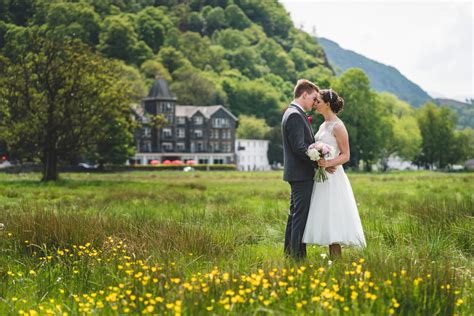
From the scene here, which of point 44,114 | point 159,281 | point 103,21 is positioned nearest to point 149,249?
point 159,281

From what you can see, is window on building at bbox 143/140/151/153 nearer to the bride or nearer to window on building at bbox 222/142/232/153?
window on building at bbox 222/142/232/153

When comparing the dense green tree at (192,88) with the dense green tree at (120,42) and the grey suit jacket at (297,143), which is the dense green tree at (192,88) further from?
the grey suit jacket at (297,143)

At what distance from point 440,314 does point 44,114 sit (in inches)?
1243

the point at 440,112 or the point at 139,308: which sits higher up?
the point at 440,112

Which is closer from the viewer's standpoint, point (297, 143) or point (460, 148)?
point (297, 143)

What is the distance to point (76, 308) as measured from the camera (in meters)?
5.81

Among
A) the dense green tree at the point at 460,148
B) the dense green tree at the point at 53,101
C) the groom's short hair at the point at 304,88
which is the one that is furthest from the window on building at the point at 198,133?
the groom's short hair at the point at 304,88

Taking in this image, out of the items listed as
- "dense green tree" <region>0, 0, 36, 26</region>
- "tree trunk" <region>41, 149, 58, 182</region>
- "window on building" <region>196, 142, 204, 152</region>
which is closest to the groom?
"tree trunk" <region>41, 149, 58, 182</region>

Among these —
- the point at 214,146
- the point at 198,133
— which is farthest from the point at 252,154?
the point at 198,133

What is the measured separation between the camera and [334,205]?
8.41 metres

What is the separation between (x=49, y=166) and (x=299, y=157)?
2906cm

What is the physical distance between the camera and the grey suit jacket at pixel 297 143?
839 cm

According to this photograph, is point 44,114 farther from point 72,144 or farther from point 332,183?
point 332,183

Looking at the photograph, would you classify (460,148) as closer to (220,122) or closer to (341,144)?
(220,122)
